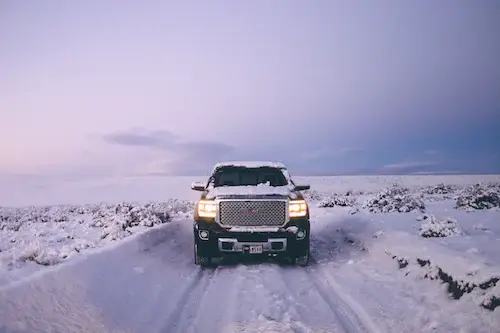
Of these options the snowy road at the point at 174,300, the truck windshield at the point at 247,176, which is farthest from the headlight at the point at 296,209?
the truck windshield at the point at 247,176

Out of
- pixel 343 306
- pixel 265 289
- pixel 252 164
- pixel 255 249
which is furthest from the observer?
pixel 252 164

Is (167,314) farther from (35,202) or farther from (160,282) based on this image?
(35,202)

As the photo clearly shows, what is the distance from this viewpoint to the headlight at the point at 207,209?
758 centimetres

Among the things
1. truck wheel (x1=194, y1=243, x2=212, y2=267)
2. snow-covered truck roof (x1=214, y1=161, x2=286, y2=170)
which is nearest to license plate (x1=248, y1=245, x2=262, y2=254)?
truck wheel (x1=194, y1=243, x2=212, y2=267)

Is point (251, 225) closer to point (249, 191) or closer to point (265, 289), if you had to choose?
point (249, 191)

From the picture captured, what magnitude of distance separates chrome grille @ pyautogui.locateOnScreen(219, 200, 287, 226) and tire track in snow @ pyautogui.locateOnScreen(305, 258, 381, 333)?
4.25ft

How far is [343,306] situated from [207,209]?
3.43 metres

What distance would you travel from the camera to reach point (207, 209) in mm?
7617

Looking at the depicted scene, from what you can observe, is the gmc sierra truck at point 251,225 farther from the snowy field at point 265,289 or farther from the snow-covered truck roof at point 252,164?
the snow-covered truck roof at point 252,164

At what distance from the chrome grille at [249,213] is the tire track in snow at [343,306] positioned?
51.0 inches

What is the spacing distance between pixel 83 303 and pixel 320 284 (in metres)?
3.69

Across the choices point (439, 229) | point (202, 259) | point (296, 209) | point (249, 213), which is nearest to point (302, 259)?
point (296, 209)

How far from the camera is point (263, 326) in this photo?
4.28 meters

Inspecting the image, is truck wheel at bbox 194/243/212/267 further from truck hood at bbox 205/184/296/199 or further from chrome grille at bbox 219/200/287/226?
truck hood at bbox 205/184/296/199
